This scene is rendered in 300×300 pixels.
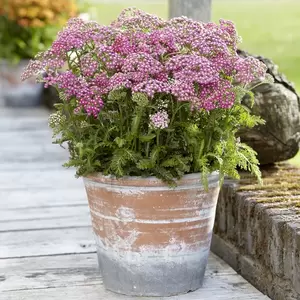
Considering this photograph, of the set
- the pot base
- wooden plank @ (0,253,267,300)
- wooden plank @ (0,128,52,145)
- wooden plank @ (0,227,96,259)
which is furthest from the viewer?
wooden plank @ (0,128,52,145)

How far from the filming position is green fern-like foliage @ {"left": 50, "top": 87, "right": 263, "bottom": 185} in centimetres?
237

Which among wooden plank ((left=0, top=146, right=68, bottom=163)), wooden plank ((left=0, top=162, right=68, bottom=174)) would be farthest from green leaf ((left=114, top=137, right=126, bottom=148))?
wooden plank ((left=0, top=146, right=68, bottom=163))

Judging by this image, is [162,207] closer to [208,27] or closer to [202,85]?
[202,85]

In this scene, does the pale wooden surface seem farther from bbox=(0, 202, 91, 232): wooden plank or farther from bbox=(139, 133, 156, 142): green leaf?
bbox=(139, 133, 156, 142): green leaf

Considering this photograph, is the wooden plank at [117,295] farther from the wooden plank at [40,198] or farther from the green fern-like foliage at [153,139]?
the wooden plank at [40,198]

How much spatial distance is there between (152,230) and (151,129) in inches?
13.1

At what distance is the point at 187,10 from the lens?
3.56m

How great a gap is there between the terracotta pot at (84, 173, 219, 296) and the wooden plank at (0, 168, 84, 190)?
1650mm

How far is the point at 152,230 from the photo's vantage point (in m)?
2.45

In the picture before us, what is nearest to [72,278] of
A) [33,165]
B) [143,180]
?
[143,180]

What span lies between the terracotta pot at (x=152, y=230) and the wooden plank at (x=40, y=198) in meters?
1.22

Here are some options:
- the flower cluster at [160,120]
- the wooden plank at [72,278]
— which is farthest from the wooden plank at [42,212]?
the flower cluster at [160,120]

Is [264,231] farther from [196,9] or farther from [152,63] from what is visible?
[196,9]

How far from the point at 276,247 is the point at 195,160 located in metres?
0.38
